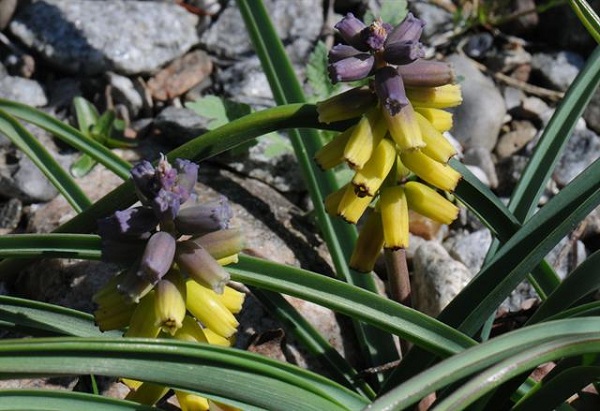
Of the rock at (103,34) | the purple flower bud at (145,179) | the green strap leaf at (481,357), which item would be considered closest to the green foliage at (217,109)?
the rock at (103,34)

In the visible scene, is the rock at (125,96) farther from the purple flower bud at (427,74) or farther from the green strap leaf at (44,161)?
the purple flower bud at (427,74)

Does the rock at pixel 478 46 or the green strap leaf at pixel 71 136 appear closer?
the green strap leaf at pixel 71 136

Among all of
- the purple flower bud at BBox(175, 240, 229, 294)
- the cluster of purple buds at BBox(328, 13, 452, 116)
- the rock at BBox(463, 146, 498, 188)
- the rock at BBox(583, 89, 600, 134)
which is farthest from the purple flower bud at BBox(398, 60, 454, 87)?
the rock at BBox(583, 89, 600, 134)

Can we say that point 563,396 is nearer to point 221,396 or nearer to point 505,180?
point 221,396

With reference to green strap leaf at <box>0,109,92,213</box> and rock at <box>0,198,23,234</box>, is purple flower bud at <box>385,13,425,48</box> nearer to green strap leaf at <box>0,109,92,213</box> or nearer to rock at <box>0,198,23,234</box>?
green strap leaf at <box>0,109,92,213</box>

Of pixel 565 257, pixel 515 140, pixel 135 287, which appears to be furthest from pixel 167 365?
pixel 515 140

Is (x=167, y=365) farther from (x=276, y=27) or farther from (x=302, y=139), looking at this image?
(x=276, y=27)

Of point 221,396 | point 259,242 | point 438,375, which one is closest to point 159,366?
point 221,396
